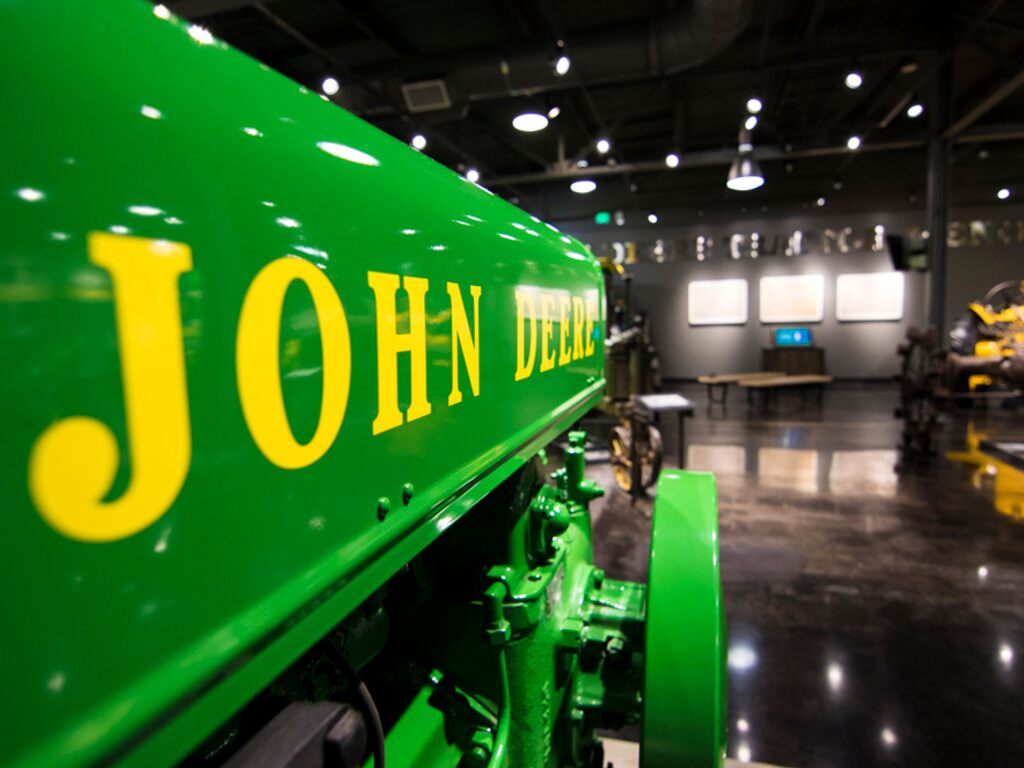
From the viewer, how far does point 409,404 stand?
0.69 meters

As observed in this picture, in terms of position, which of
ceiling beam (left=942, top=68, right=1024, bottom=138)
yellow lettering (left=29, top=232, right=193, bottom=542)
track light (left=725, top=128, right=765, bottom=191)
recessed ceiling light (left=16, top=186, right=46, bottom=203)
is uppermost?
ceiling beam (left=942, top=68, right=1024, bottom=138)

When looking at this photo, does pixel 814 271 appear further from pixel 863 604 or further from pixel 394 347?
pixel 394 347

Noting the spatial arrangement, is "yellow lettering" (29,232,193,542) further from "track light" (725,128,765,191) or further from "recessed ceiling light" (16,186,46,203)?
"track light" (725,128,765,191)

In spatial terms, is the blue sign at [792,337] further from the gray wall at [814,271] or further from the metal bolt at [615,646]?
the metal bolt at [615,646]

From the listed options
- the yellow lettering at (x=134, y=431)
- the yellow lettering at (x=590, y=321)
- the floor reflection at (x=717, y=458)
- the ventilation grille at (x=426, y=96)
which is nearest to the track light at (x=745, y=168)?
the floor reflection at (x=717, y=458)

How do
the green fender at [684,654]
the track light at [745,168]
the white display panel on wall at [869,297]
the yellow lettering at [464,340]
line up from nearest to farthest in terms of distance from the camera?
the yellow lettering at [464,340], the green fender at [684,654], the track light at [745,168], the white display panel on wall at [869,297]

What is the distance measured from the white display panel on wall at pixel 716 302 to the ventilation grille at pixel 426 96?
24.6 feet

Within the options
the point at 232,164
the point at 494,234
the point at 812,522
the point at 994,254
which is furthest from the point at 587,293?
the point at 994,254

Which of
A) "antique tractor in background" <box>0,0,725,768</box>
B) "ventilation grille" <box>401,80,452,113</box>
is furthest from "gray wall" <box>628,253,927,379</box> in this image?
"antique tractor in background" <box>0,0,725,768</box>

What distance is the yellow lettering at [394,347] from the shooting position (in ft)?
2.04

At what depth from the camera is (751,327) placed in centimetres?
1195

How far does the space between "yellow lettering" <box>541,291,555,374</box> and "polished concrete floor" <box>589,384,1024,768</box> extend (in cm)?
154

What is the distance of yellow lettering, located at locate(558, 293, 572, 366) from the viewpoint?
1411 millimetres

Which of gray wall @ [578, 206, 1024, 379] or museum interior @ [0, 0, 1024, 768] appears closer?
museum interior @ [0, 0, 1024, 768]
